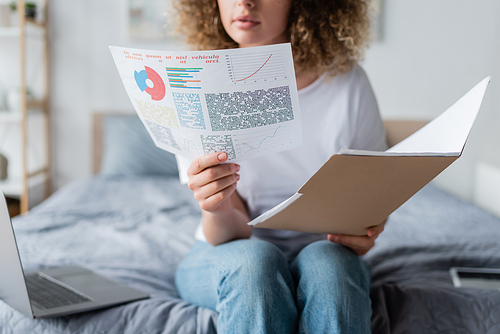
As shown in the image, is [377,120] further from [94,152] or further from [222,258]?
[94,152]

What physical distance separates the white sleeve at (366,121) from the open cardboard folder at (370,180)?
0.45 ft

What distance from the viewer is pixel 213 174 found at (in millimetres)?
694

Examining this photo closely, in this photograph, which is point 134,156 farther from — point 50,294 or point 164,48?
point 50,294

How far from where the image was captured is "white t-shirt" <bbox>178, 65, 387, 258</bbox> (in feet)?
3.02

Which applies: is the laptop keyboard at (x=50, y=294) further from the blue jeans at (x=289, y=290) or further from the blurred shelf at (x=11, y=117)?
the blurred shelf at (x=11, y=117)

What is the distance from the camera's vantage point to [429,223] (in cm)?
156

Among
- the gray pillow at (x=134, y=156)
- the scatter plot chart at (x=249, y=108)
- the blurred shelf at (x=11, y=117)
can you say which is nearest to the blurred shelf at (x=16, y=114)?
the blurred shelf at (x=11, y=117)

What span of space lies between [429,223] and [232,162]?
3.64ft

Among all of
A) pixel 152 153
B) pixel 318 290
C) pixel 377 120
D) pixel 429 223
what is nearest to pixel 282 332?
pixel 318 290

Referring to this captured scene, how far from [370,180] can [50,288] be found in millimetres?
685

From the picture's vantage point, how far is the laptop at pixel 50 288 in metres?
0.67

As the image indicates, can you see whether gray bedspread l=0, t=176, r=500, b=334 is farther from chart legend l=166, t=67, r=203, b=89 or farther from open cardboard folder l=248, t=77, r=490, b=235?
chart legend l=166, t=67, r=203, b=89

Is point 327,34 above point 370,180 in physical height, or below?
above

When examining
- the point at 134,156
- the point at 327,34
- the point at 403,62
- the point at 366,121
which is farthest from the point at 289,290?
Result: the point at 403,62
